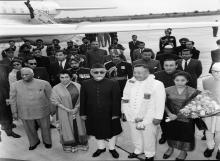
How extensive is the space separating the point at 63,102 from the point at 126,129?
1831 millimetres

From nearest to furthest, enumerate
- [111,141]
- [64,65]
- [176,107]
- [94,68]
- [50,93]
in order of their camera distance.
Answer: [176,107]
[94,68]
[111,141]
[50,93]
[64,65]

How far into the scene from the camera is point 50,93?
16.4 feet

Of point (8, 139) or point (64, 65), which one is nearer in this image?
point (8, 139)

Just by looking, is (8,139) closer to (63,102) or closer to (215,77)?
(63,102)

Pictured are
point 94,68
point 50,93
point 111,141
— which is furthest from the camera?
point 50,93

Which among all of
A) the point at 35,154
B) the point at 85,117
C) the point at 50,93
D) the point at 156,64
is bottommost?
the point at 35,154

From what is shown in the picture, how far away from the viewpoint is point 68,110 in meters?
4.61

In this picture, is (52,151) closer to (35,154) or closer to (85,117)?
(35,154)

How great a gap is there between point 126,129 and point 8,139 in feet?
8.22

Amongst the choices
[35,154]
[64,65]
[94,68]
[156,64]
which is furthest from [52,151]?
[156,64]

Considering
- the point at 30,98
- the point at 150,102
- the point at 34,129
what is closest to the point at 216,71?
the point at 150,102

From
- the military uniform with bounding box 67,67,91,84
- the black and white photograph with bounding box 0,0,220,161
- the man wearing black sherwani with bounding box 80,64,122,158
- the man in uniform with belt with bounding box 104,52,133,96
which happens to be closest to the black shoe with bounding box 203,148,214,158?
the black and white photograph with bounding box 0,0,220,161

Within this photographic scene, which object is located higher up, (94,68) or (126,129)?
(94,68)

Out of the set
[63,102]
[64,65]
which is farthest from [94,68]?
[64,65]
